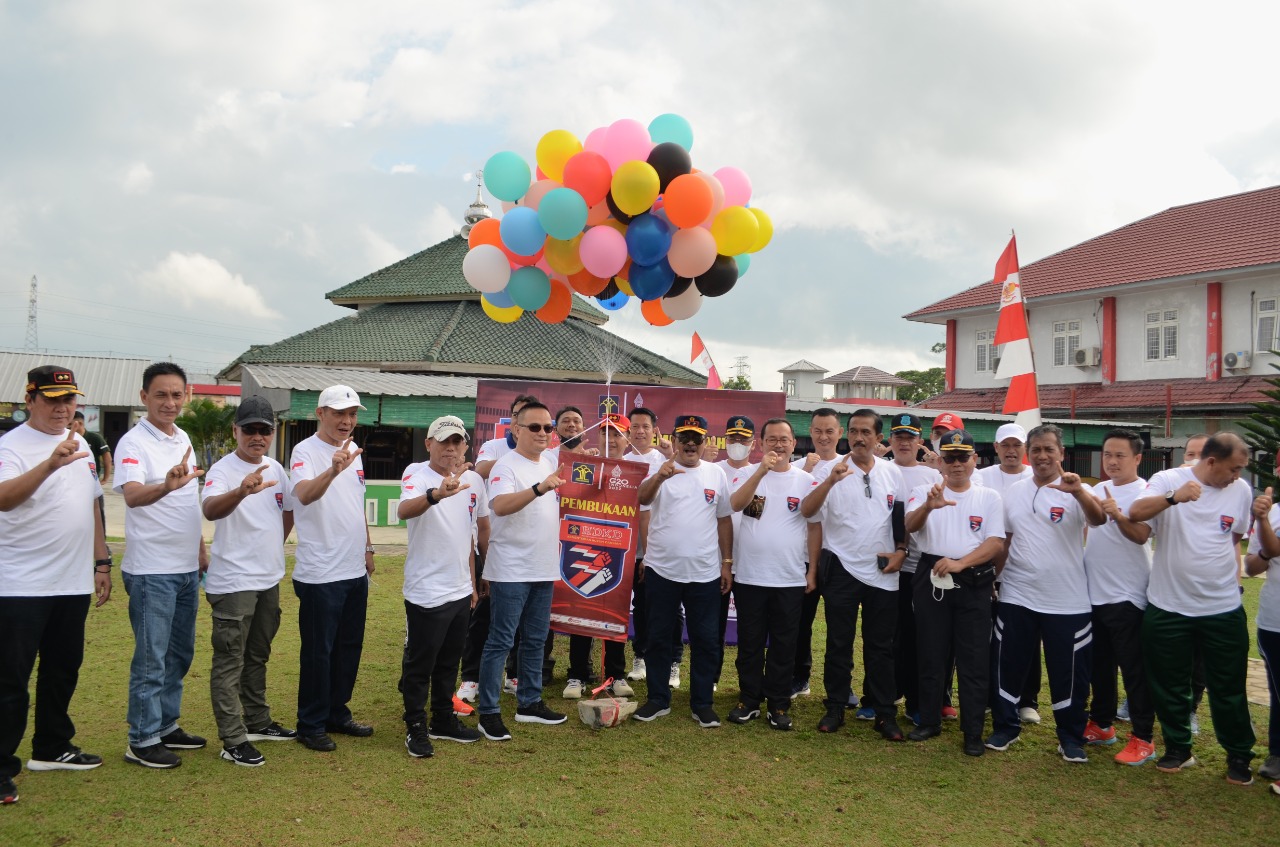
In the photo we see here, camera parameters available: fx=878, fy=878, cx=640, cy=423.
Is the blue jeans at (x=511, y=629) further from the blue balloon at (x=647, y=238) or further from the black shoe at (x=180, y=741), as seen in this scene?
the blue balloon at (x=647, y=238)

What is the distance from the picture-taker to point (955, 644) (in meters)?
5.19

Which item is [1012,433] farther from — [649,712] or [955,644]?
[649,712]

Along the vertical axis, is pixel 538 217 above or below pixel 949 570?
above

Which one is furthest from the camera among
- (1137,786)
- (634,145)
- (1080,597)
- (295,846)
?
(634,145)

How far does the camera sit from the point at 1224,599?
4.64 meters

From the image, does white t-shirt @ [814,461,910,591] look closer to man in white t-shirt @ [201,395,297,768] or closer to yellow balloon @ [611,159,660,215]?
yellow balloon @ [611,159,660,215]

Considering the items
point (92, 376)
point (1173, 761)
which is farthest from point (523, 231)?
point (92, 376)

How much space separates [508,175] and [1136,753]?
5780 millimetres

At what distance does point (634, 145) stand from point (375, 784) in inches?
182

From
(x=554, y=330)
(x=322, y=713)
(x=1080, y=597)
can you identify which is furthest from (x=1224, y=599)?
(x=554, y=330)

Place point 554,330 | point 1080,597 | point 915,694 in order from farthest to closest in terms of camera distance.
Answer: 1. point 554,330
2. point 915,694
3. point 1080,597

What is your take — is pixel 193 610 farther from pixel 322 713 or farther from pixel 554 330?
pixel 554 330

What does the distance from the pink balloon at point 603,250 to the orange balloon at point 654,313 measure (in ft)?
3.64

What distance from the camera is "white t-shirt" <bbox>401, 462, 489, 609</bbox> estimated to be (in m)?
4.70
